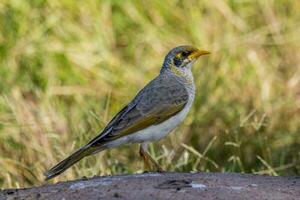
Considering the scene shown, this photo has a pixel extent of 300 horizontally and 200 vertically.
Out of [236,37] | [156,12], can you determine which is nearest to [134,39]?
[156,12]

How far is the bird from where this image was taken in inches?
297

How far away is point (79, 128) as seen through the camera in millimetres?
9477

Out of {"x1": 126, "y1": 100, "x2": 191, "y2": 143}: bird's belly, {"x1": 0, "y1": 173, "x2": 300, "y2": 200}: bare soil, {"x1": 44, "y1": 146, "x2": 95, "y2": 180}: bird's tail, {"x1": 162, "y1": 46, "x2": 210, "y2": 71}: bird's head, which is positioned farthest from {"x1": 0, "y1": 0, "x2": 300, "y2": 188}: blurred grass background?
{"x1": 0, "y1": 173, "x2": 300, "y2": 200}: bare soil

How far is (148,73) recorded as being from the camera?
457 inches

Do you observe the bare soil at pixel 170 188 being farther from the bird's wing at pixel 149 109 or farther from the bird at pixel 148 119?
the bird's wing at pixel 149 109

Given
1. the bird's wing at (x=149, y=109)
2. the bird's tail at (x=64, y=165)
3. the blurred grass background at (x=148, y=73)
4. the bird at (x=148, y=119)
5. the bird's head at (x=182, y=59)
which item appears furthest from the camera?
the blurred grass background at (x=148, y=73)

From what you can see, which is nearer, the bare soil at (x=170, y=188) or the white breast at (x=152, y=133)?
the bare soil at (x=170, y=188)

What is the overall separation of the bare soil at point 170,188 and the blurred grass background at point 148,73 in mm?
2318

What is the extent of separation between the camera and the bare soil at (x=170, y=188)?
255 inches

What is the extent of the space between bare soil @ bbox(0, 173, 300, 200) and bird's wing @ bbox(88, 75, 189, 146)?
595 millimetres

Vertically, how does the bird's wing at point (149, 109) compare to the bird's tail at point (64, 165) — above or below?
above

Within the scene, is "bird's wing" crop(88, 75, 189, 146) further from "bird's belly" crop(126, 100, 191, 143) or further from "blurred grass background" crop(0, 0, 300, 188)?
"blurred grass background" crop(0, 0, 300, 188)

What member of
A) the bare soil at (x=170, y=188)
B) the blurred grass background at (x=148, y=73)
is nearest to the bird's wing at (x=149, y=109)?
the bare soil at (x=170, y=188)

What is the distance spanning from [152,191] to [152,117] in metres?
1.41
